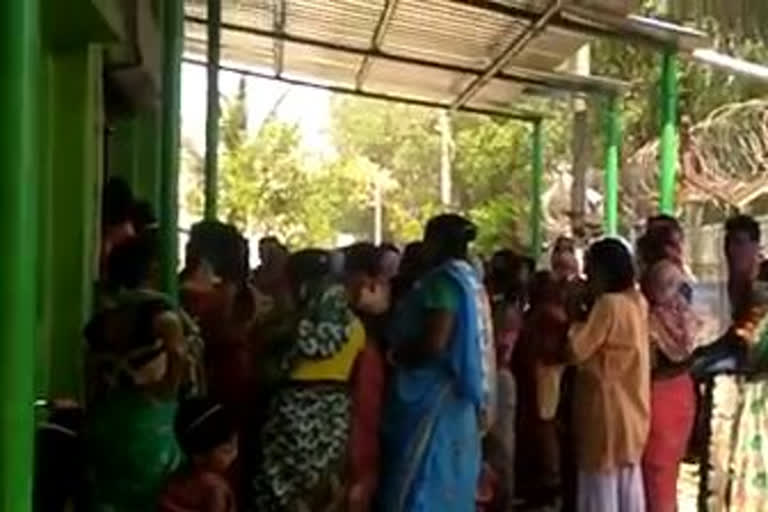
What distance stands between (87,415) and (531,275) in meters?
3.45

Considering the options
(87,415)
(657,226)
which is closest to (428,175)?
(657,226)

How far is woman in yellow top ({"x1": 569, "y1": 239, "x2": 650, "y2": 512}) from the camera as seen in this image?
7.66m

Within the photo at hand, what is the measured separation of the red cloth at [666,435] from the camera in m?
8.20

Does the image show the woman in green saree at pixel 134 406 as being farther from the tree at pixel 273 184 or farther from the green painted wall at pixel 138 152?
the tree at pixel 273 184

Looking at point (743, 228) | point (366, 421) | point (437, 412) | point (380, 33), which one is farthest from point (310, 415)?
point (380, 33)

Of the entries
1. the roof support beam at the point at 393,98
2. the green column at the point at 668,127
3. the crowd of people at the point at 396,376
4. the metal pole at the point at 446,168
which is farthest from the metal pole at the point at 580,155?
the metal pole at the point at 446,168

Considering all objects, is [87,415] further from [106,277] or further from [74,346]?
[74,346]

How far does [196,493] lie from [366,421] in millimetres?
1630

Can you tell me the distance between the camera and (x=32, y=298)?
338cm

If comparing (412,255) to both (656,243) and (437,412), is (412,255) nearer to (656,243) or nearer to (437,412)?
(437,412)

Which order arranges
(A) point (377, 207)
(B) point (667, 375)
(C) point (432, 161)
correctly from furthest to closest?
(C) point (432, 161) → (A) point (377, 207) → (B) point (667, 375)

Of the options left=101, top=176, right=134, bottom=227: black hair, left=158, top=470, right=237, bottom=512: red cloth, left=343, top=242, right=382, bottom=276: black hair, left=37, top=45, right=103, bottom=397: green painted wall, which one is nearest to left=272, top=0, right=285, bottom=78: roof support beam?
left=37, top=45, right=103, bottom=397: green painted wall

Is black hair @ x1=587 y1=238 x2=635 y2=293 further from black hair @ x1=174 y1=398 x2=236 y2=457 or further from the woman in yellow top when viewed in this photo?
black hair @ x1=174 y1=398 x2=236 y2=457

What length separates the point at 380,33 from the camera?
37.9 ft
